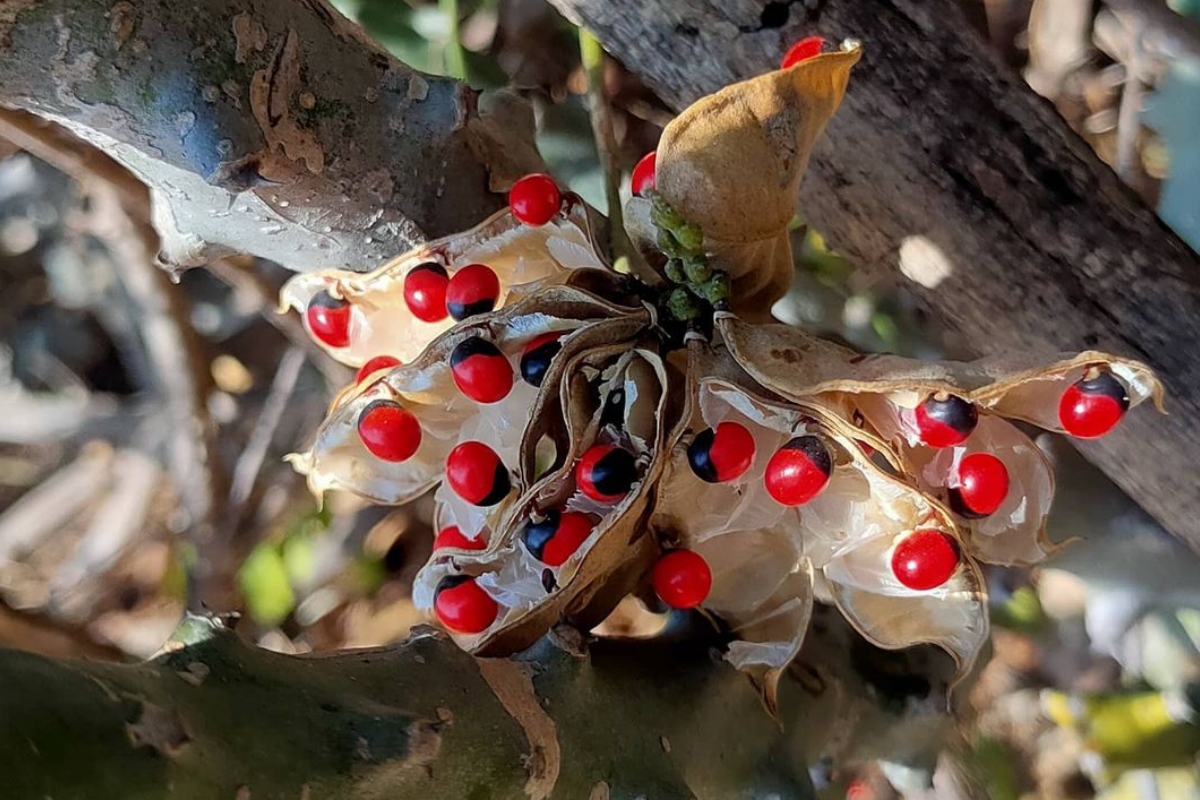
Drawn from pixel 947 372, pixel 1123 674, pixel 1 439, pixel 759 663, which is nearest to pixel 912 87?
pixel 947 372

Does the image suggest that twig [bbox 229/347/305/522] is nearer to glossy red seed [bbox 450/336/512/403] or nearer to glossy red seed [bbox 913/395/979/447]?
glossy red seed [bbox 450/336/512/403]

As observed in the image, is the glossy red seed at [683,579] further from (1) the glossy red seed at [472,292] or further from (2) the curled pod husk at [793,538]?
(1) the glossy red seed at [472,292]

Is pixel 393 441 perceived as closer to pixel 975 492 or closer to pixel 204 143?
pixel 204 143

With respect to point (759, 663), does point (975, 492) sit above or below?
above

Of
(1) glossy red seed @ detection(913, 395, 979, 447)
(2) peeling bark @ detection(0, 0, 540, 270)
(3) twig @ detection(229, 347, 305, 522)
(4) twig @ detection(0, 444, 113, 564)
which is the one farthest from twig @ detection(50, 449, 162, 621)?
(1) glossy red seed @ detection(913, 395, 979, 447)

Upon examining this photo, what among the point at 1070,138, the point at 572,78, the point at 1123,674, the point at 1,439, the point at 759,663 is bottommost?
the point at 1,439

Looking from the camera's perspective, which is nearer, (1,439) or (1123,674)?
(1123,674)

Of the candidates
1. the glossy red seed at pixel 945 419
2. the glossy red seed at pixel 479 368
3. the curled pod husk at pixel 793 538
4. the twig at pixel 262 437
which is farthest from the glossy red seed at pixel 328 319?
the twig at pixel 262 437
